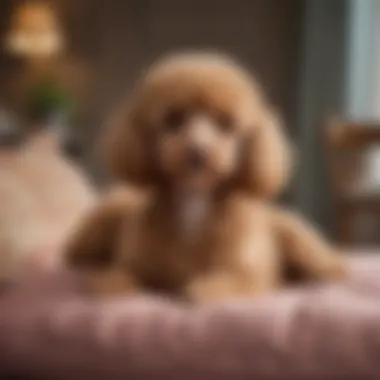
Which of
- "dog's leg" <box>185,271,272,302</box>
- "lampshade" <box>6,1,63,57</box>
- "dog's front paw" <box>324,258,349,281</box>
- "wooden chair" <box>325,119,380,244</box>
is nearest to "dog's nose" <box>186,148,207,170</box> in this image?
"dog's leg" <box>185,271,272,302</box>

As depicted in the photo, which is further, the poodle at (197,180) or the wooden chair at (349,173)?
the wooden chair at (349,173)

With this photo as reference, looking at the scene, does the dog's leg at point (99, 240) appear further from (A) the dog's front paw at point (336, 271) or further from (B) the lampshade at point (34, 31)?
(B) the lampshade at point (34, 31)

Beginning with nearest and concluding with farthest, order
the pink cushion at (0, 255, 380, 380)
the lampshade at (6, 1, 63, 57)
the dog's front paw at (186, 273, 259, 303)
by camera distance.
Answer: the pink cushion at (0, 255, 380, 380), the dog's front paw at (186, 273, 259, 303), the lampshade at (6, 1, 63, 57)

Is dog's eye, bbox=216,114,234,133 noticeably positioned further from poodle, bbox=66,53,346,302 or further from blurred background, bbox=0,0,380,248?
blurred background, bbox=0,0,380,248

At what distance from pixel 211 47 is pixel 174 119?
1.80m

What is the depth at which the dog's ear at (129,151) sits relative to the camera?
1.10 m

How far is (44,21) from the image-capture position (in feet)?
9.28

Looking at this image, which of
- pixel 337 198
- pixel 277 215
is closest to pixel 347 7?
pixel 337 198

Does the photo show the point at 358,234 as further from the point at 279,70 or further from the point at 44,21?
the point at 44,21

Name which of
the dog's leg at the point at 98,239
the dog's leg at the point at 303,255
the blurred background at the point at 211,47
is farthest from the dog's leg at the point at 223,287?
the blurred background at the point at 211,47

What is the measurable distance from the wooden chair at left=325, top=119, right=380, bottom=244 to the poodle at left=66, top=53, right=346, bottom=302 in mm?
1107

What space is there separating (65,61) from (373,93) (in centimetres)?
105

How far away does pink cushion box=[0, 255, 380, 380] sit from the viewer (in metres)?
0.91

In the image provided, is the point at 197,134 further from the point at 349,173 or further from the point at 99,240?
the point at 349,173
